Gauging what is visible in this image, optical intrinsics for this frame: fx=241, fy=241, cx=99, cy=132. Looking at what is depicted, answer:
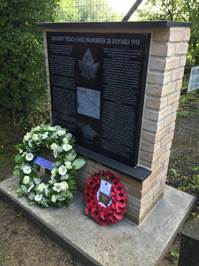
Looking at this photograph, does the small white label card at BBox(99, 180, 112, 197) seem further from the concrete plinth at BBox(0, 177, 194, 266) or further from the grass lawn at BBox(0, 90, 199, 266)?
the grass lawn at BBox(0, 90, 199, 266)

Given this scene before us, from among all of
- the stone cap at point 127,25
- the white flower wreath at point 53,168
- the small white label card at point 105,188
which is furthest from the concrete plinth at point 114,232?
the stone cap at point 127,25

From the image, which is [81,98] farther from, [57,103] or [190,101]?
[190,101]

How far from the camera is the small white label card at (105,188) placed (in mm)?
2107

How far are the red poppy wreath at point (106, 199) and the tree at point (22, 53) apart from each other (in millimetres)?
1954

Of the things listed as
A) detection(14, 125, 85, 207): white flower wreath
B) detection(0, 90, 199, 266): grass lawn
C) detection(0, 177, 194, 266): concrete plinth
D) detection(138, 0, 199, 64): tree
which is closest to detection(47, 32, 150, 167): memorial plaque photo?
detection(14, 125, 85, 207): white flower wreath

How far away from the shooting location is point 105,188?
2135 millimetres

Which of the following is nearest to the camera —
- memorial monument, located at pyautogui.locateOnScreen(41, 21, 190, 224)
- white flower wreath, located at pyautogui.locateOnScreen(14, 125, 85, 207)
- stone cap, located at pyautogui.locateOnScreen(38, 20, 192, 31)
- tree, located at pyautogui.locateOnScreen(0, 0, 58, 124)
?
stone cap, located at pyautogui.locateOnScreen(38, 20, 192, 31)

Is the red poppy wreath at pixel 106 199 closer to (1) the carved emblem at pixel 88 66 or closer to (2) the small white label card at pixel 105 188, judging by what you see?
(2) the small white label card at pixel 105 188

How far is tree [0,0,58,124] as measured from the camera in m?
3.15

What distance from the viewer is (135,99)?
5.94ft

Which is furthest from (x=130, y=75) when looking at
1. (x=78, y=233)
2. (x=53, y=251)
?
(x=53, y=251)

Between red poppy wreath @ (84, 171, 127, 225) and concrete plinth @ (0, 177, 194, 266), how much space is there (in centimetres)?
8

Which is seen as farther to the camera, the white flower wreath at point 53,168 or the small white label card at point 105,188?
the white flower wreath at point 53,168

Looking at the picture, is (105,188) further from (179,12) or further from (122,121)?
(179,12)
